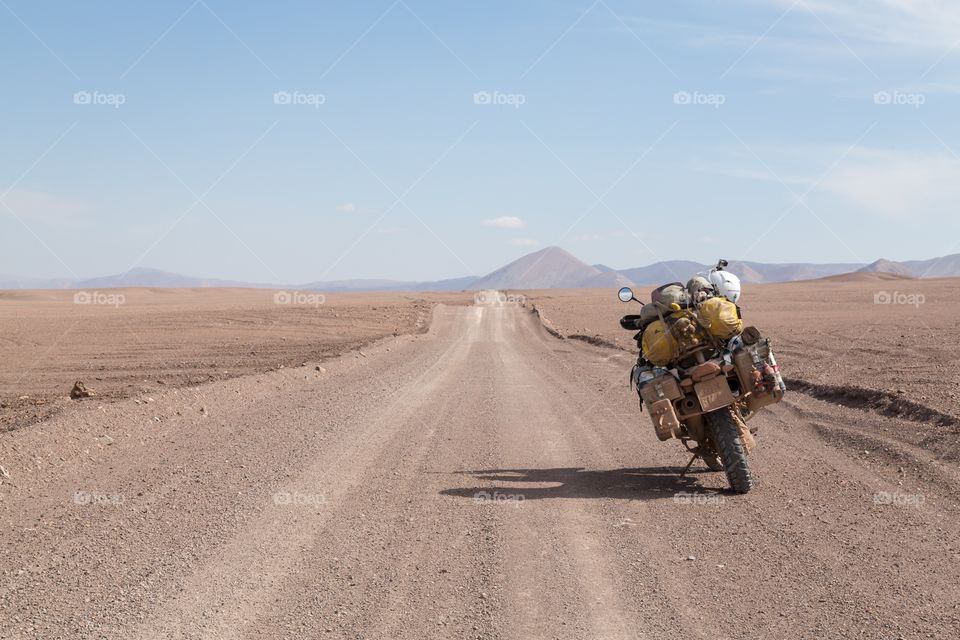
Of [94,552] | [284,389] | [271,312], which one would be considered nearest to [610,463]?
[94,552]

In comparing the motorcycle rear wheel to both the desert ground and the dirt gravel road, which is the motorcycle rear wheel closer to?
the dirt gravel road

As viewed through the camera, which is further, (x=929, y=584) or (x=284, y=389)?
(x=284, y=389)

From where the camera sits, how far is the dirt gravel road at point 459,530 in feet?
17.4

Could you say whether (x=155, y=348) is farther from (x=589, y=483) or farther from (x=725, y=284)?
(x=725, y=284)

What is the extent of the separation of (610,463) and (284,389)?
343 inches

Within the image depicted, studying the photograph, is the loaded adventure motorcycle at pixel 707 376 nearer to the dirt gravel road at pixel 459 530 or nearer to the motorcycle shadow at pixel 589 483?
the motorcycle shadow at pixel 589 483

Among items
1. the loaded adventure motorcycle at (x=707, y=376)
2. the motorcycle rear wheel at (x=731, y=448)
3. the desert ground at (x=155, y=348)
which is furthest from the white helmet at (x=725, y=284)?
the desert ground at (x=155, y=348)

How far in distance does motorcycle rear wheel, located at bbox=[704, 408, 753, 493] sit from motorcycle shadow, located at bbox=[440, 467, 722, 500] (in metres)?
0.31

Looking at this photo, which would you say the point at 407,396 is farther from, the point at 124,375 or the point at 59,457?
the point at 124,375

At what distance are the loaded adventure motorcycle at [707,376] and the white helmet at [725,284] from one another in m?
0.17

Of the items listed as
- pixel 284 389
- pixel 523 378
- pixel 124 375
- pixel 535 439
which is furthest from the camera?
pixel 124 375

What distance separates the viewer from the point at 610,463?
1001cm

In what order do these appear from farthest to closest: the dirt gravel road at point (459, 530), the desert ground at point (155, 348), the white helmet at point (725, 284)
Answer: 1. the desert ground at point (155, 348)
2. the white helmet at point (725, 284)
3. the dirt gravel road at point (459, 530)

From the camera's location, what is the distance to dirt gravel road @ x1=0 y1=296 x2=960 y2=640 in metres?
5.32
